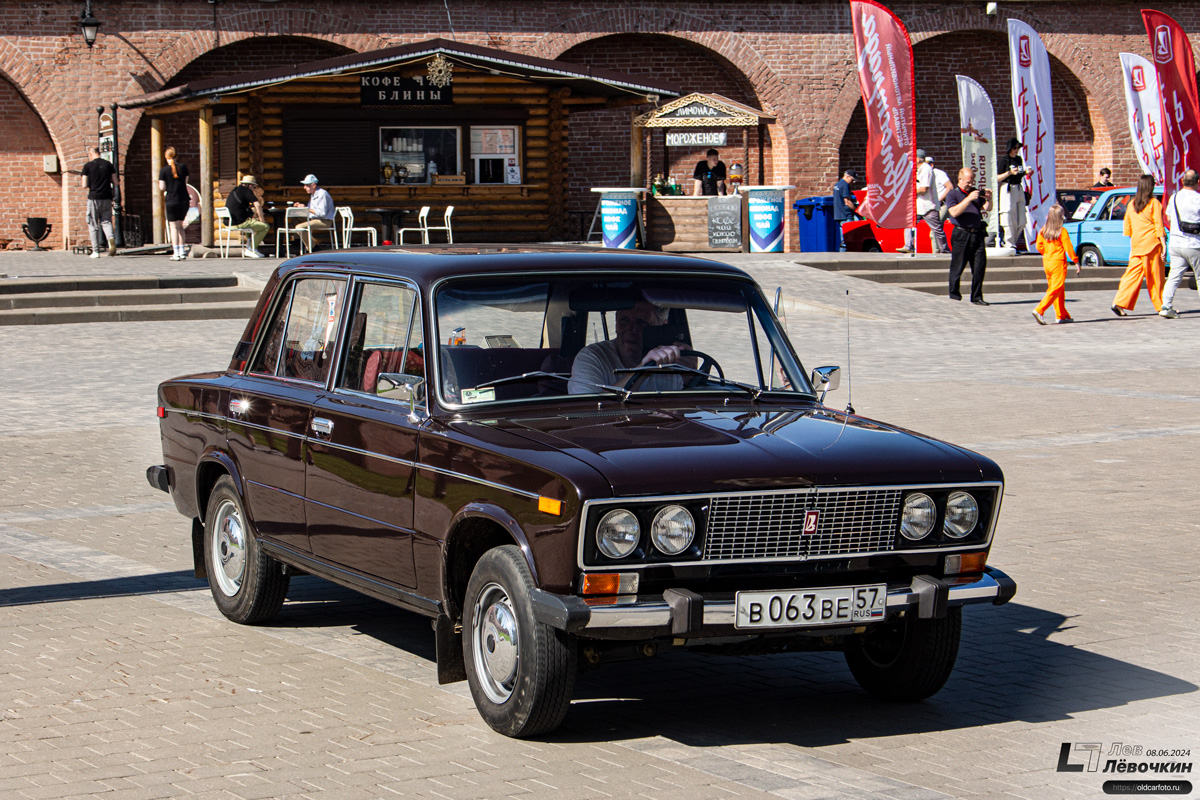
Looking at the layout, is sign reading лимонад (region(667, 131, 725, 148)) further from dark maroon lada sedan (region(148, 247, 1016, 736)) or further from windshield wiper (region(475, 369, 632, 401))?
windshield wiper (region(475, 369, 632, 401))

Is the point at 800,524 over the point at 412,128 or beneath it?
beneath

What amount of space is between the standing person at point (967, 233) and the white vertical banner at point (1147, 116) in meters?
5.19

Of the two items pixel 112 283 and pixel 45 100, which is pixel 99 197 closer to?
pixel 112 283

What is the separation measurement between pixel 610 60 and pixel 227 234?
40.3 feet

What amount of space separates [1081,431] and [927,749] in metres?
8.16

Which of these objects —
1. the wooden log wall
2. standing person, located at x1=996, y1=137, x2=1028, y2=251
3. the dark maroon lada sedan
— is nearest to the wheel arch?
the dark maroon lada sedan

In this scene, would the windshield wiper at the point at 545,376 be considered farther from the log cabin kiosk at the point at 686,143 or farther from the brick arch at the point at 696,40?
the brick arch at the point at 696,40

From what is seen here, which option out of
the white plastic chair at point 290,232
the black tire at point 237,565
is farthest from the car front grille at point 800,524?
the white plastic chair at point 290,232

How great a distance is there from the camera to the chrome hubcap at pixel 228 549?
7.07 meters

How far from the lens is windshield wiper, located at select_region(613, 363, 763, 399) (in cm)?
605

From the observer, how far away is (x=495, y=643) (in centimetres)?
532

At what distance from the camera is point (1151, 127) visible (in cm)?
2795

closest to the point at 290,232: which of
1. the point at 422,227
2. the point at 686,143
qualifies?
the point at 422,227

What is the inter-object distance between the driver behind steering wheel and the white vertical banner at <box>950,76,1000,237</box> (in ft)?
77.1
